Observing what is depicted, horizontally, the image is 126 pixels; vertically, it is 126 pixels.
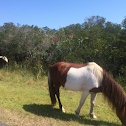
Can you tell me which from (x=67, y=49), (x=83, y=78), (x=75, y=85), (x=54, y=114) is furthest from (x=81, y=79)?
(x=67, y=49)

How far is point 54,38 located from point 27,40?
192 cm

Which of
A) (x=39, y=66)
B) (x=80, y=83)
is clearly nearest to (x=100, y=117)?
(x=80, y=83)

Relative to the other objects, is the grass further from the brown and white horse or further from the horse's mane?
the horse's mane

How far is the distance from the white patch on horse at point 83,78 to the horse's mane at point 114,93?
188 millimetres

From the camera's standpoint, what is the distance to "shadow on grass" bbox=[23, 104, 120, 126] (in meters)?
3.18

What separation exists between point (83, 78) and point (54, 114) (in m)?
1.42

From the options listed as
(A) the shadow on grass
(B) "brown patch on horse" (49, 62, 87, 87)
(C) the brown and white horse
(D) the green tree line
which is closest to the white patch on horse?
(C) the brown and white horse

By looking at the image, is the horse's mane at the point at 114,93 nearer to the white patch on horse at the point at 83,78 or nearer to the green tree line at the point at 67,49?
the white patch on horse at the point at 83,78

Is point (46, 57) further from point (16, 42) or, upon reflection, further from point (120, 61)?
point (120, 61)

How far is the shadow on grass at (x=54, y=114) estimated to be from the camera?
318 centimetres

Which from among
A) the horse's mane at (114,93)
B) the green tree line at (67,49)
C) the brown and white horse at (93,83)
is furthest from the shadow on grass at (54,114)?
the green tree line at (67,49)

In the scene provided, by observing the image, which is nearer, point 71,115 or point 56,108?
point 71,115

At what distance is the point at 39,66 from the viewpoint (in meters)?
7.28

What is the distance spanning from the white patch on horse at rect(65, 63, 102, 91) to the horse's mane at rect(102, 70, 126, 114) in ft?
0.62
